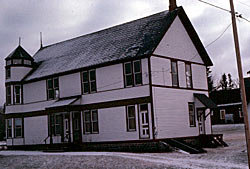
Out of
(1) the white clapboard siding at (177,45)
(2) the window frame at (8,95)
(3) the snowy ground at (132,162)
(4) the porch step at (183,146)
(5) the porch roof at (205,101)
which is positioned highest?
(1) the white clapboard siding at (177,45)

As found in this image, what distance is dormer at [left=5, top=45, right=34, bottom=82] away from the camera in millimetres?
37781

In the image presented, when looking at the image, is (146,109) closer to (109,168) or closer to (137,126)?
(137,126)

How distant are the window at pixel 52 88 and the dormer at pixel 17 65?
13.5 ft

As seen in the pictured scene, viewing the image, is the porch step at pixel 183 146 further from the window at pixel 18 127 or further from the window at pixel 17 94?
the window at pixel 17 94

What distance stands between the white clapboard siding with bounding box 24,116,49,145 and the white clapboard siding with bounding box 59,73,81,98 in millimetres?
3518

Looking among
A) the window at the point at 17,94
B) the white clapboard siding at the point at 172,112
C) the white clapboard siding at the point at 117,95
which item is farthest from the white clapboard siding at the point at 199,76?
the window at the point at 17,94

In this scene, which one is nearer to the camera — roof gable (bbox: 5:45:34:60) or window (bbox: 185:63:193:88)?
window (bbox: 185:63:193:88)

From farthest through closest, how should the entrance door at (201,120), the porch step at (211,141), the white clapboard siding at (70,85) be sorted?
the white clapboard siding at (70,85), the entrance door at (201,120), the porch step at (211,141)

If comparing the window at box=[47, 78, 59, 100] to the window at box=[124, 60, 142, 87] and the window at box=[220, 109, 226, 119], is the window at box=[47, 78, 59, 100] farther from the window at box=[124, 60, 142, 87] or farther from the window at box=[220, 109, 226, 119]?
the window at box=[220, 109, 226, 119]

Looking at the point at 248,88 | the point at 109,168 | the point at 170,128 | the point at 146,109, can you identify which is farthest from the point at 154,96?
the point at 248,88

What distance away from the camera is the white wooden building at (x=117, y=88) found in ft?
92.0

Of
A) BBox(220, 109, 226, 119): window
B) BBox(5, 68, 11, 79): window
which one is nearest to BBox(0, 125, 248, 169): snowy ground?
BBox(5, 68, 11, 79): window

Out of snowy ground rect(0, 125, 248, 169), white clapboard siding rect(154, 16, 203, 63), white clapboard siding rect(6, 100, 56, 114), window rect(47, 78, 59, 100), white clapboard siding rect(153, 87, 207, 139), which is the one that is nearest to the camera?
snowy ground rect(0, 125, 248, 169)

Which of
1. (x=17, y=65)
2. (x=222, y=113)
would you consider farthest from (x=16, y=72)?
(x=222, y=113)
